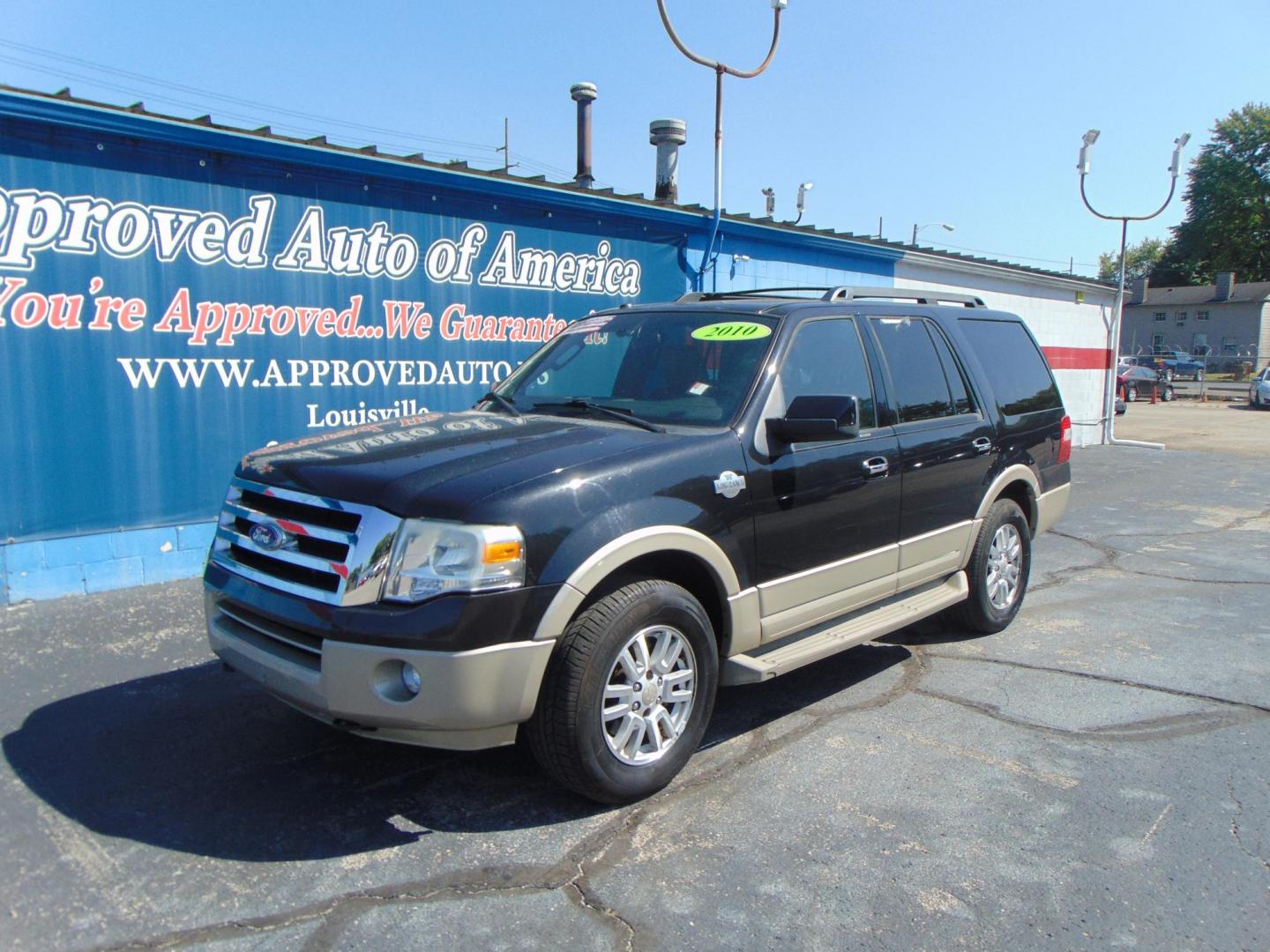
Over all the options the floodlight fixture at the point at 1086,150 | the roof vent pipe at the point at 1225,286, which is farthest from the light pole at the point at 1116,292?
the roof vent pipe at the point at 1225,286

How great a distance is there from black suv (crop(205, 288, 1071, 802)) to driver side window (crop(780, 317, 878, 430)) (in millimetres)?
15

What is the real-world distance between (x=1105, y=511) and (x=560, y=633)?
924 centimetres

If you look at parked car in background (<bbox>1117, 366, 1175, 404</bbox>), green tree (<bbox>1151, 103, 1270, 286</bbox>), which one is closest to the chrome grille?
parked car in background (<bbox>1117, 366, 1175, 404</bbox>)

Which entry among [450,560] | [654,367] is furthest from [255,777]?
[654,367]

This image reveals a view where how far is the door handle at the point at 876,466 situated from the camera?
4543 millimetres

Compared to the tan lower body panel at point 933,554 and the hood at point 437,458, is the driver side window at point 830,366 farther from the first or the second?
the hood at point 437,458

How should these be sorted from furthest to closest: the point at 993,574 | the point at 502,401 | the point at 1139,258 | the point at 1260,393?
the point at 1139,258 → the point at 1260,393 → the point at 993,574 → the point at 502,401

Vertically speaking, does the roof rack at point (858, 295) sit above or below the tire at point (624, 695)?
above

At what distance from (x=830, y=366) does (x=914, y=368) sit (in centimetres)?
76

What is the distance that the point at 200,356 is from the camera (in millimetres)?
6969

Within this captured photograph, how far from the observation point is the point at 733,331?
4.50 metres

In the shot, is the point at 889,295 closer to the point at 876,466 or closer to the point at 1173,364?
the point at 876,466

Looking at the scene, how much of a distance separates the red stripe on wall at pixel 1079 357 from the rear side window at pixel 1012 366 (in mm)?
11766

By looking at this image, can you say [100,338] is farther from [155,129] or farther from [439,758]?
[439,758]
